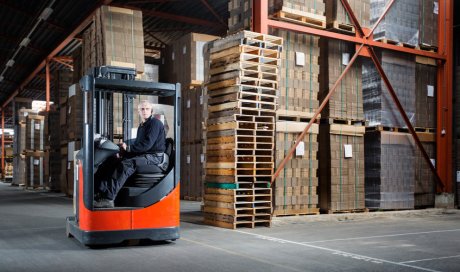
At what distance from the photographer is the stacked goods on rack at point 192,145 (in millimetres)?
13242

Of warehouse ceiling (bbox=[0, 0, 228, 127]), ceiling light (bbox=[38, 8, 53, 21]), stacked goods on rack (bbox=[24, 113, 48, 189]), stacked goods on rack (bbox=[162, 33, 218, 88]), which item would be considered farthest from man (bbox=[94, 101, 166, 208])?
stacked goods on rack (bbox=[24, 113, 48, 189])

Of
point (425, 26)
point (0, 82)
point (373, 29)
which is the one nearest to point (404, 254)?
point (373, 29)

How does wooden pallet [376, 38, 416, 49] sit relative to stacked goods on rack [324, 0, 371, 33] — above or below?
below

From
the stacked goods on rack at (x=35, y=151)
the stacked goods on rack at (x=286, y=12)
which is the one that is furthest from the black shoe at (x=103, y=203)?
the stacked goods on rack at (x=35, y=151)

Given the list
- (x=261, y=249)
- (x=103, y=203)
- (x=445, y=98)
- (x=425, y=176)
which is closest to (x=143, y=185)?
(x=103, y=203)

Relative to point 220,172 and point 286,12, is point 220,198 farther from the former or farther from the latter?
point 286,12

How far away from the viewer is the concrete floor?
475 centimetres

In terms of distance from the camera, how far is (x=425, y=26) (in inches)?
419

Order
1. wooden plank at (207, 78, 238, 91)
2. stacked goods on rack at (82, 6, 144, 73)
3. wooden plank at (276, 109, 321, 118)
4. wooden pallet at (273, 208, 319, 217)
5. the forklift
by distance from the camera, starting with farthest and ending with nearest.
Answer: stacked goods on rack at (82, 6, 144, 73) → wooden plank at (276, 109, 321, 118) → wooden pallet at (273, 208, 319, 217) → wooden plank at (207, 78, 238, 91) → the forklift

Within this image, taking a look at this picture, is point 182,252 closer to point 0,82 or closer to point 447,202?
point 447,202

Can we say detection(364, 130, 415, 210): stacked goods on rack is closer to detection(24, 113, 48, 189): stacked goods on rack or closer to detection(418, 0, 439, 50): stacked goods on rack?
detection(418, 0, 439, 50): stacked goods on rack

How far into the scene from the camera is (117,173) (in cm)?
564

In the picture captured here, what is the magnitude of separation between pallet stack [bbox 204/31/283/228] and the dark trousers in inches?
77.3

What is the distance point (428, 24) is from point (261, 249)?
7.39 metres
